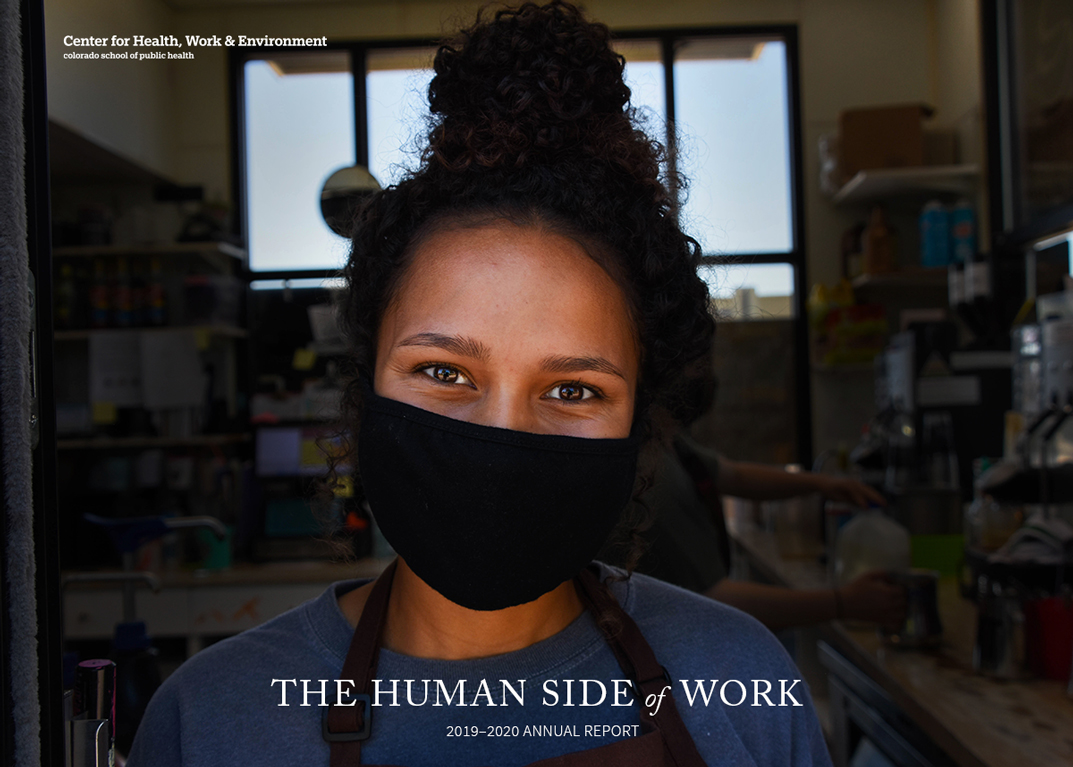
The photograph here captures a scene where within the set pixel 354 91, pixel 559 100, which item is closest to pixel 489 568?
pixel 559 100

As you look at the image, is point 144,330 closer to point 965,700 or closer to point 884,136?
point 884,136

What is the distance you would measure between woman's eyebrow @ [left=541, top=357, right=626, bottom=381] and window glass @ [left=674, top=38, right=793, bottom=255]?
380 centimetres

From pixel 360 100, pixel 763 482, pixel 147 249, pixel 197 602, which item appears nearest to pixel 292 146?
pixel 360 100

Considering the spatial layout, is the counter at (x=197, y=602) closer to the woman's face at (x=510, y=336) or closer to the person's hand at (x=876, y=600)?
the person's hand at (x=876, y=600)

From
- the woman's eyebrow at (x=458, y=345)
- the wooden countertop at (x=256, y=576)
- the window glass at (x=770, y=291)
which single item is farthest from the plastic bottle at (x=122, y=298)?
the woman's eyebrow at (x=458, y=345)

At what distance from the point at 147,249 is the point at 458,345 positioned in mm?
3641

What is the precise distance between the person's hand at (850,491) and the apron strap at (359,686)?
191 cm

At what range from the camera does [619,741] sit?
0.79 m

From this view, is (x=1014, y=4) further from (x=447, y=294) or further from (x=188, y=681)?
(x=188, y=681)

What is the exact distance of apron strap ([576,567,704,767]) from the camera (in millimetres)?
793

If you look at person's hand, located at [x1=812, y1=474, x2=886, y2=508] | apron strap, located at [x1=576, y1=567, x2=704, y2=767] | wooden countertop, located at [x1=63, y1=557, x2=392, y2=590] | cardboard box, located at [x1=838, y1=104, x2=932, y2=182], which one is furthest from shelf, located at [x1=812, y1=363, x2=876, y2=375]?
apron strap, located at [x1=576, y1=567, x2=704, y2=767]

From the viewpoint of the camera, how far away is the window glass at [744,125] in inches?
175

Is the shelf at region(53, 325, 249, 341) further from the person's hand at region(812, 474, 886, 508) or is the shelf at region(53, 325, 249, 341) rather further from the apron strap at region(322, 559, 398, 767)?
the apron strap at region(322, 559, 398, 767)

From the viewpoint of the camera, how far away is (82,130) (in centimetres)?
321
